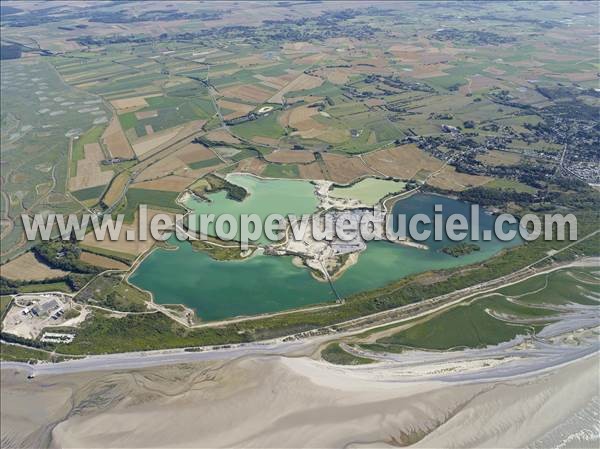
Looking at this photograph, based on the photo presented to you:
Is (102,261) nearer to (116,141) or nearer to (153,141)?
(153,141)

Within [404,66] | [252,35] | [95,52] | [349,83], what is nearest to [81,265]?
[349,83]

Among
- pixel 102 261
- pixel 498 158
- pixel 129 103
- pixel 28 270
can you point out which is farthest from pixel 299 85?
pixel 28 270

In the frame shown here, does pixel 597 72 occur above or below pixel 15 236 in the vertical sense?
above

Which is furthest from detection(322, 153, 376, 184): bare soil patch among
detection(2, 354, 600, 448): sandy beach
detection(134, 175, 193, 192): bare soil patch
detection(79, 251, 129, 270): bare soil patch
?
detection(2, 354, 600, 448): sandy beach

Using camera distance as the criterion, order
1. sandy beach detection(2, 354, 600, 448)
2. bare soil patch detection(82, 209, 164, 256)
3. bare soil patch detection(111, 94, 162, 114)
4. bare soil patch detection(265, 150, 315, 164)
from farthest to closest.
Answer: bare soil patch detection(111, 94, 162, 114), bare soil patch detection(265, 150, 315, 164), bare soil patch detection(82, 209, 164, 256), sandy beach detection(2, 354, 600, 448)

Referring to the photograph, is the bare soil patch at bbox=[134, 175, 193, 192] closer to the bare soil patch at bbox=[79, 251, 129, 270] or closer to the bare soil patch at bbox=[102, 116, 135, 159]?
the bare soil patch at bbox=[102, 116, 135, 159]

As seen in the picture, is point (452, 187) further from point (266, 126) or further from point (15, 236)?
point (15, 236)

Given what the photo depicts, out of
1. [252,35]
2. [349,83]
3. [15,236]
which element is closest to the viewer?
[15,236]

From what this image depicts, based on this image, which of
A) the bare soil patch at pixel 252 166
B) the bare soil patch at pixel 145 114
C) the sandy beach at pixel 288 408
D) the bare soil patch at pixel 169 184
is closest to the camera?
the sandy beach at pixel 288 408

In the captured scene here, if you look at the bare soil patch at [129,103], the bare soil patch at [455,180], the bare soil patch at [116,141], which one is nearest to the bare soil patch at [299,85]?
the bare soil patch at [129,103]

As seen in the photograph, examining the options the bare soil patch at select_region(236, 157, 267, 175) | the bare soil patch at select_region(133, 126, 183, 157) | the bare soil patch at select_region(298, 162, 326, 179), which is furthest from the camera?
the bare soil patch at select_region(133, 126, 183, 157)

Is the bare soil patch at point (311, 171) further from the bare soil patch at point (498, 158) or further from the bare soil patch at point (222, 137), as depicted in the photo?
the bare soil patch at point (498, 158)
